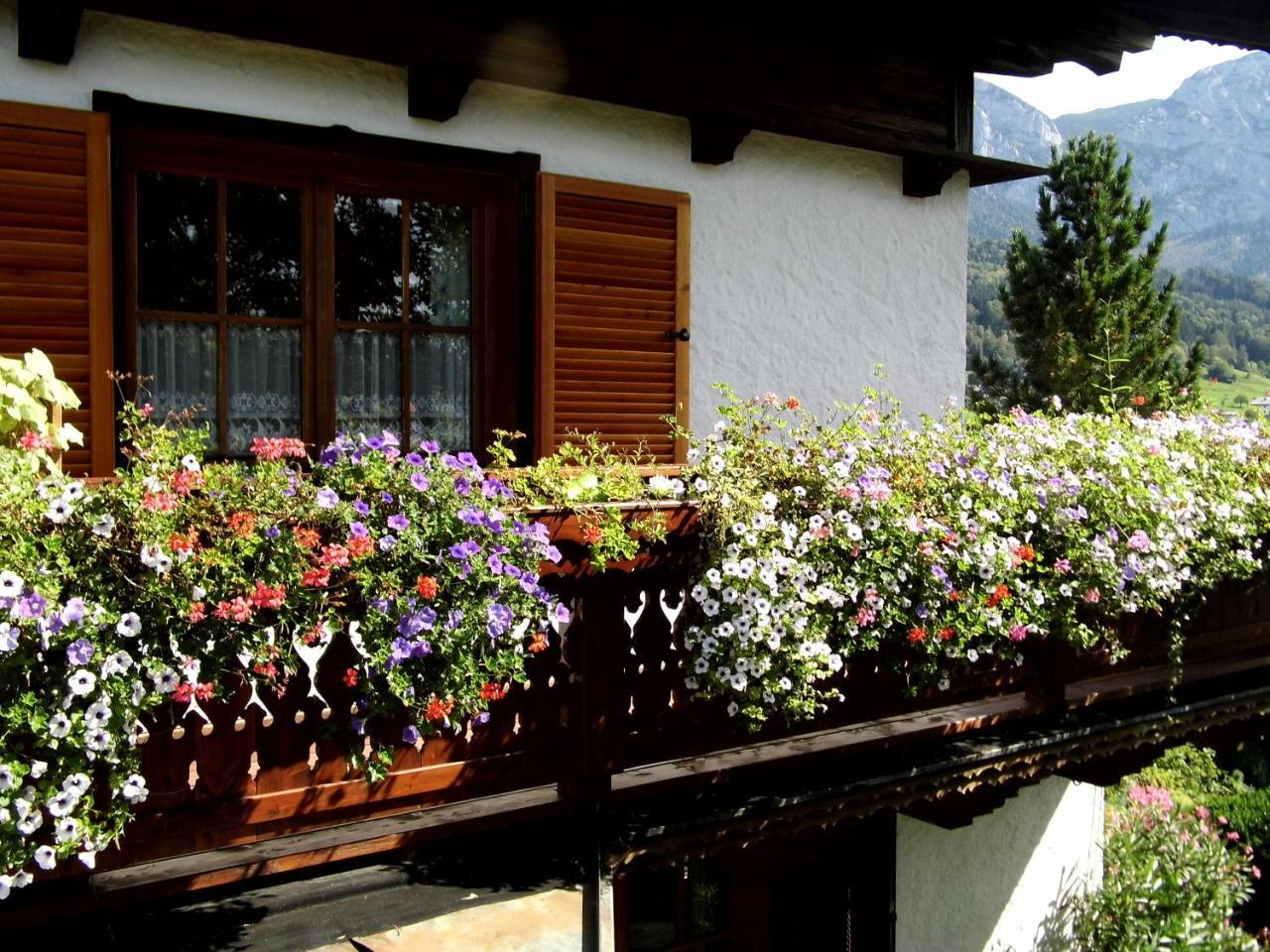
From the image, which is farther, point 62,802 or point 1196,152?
point 1196,152

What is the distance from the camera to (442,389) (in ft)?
16.5

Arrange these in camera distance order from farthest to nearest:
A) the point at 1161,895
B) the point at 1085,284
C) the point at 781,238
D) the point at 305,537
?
the point at 1085,284 < the point at 1161,895 < the point at 781,238 < the point at 305,537

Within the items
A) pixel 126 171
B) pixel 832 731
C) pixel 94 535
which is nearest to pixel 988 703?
pixel 832 731

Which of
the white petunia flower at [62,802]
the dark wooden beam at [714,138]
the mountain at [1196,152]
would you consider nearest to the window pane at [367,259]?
the dark wooden beam at [714,138]

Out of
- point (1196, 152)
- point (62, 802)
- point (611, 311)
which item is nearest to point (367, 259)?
point (611, 311)

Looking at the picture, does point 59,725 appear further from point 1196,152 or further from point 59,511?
point 1196,152

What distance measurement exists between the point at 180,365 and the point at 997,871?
528 centimetres

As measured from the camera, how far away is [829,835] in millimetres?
5906

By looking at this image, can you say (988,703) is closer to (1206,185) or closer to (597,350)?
(597,350)

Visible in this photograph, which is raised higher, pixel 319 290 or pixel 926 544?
pixel 319 290

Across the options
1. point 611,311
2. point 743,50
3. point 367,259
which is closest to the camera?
point 367,259

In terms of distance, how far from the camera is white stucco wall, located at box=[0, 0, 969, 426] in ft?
14.0

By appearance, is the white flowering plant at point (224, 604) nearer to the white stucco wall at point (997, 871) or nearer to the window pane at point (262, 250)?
the window pane at point (262, 250)

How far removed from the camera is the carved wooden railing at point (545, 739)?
2.79 m
